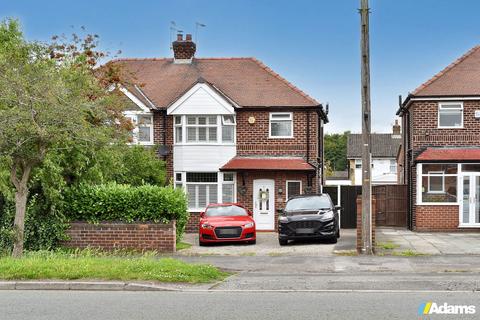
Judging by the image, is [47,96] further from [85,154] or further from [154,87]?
[154,87]

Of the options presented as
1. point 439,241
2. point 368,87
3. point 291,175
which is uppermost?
point 368,87

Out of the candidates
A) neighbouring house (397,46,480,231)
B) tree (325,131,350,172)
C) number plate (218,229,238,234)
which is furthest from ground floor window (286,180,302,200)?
tree (325,131,350,172)

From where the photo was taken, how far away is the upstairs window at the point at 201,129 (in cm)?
3050

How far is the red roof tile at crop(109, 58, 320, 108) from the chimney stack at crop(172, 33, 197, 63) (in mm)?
329

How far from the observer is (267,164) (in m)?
29.6

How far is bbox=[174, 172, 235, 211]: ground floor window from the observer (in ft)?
99.6

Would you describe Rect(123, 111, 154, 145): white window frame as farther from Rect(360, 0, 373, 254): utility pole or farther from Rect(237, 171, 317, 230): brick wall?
Rect(360, 0, 373, 254): utility pole

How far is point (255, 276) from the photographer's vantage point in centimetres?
1394

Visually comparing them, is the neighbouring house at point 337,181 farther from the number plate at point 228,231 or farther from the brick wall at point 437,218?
the number plate at point 228,231

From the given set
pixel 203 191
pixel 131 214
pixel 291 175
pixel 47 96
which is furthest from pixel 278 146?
pixel 47 96

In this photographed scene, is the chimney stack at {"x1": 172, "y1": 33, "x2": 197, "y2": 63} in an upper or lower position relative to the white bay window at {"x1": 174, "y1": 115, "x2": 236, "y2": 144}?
upper

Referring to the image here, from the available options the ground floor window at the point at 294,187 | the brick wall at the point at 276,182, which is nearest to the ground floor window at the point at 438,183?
the brick wall at the point at 276,182

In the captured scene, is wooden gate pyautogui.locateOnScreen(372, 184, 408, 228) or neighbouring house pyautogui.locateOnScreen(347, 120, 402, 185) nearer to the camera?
wooden gate pyautogui.locateOnScreen(372, 184, 408, 228)

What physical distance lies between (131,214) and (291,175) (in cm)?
1148
